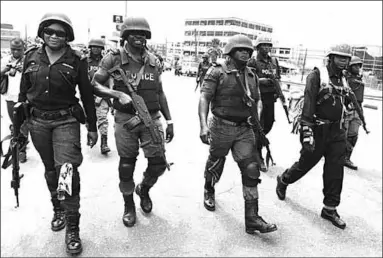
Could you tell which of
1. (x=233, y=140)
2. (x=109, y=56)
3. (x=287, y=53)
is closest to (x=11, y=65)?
(x=109, y=56)

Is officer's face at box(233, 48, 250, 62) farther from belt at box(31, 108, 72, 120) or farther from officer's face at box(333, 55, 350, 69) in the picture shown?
belt at box(31, 108, 72, 120)


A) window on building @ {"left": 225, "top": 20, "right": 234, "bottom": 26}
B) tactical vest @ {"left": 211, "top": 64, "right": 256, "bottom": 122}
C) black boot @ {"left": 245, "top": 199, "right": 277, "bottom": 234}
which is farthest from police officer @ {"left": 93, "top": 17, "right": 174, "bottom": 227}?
window on building @ {"left": 225, "top": 20, "right": 234, "bottom": 26}

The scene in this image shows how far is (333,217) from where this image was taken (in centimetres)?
361

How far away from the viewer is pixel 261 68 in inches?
199

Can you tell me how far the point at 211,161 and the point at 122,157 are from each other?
39.7 inches

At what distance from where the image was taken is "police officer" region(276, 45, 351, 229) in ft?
11.6

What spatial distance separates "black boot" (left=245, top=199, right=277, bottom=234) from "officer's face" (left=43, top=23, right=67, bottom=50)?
7.48 ft

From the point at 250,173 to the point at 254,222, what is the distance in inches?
18.5

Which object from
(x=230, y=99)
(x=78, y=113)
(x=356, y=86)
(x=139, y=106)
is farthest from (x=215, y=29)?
(x=78, y=113)

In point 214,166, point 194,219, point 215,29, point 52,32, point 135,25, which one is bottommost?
point 194,219

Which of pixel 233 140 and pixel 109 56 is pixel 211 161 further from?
pixel 109 56

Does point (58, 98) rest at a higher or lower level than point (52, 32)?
lower

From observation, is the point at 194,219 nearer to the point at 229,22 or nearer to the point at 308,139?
the point at 308,139

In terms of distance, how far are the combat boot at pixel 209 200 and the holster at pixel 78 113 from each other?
1670 mm
